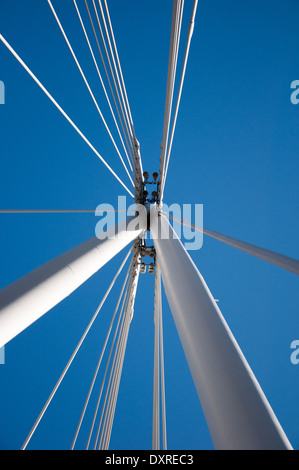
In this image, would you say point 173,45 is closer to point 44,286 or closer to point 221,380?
point 44,286

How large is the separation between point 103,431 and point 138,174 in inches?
193

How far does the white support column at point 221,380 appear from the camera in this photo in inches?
37.3

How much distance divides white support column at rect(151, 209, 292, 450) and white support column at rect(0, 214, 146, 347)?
77 cm

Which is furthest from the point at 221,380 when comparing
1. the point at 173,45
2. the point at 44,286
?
the point at 173,45

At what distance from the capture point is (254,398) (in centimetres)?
105

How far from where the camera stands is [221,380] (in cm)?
113

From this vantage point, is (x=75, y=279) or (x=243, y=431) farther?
(x=75, y=279)

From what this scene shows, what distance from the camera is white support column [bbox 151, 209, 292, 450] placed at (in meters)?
0.95

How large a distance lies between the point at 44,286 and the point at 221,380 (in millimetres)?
1189

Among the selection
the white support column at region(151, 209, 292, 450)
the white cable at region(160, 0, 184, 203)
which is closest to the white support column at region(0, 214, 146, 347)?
the white support column at region(151, 209, 292, 450)

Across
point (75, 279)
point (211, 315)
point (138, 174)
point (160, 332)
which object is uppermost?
point (138, 174)

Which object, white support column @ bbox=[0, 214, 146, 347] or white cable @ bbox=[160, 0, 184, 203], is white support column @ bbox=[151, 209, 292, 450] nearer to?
white support column @ bbox=[0, 214, 146, 347]
